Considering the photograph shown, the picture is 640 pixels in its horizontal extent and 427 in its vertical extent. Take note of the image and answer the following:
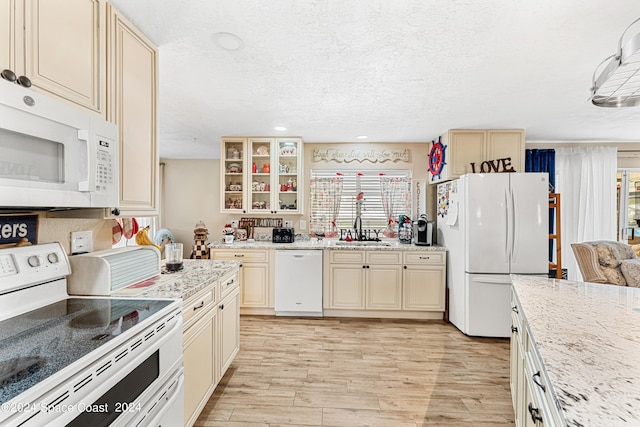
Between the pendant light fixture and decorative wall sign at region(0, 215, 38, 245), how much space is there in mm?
2454

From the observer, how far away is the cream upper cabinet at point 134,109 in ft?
4.83

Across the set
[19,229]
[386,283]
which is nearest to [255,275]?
[386,283]

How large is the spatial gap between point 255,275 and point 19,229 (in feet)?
8.38

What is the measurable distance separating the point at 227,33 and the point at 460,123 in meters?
2.63

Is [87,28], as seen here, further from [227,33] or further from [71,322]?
[71,322]

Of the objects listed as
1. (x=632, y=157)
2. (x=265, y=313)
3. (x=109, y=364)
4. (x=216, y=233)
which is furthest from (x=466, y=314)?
(x=216, y=233)

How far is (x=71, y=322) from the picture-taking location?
1.09m

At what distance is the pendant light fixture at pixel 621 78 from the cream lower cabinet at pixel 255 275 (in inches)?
126

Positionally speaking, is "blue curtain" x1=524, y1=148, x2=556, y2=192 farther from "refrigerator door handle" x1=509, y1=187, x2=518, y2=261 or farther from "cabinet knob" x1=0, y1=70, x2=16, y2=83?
"cabinet knob" x1=0, y1=70, x2=16, y2=83

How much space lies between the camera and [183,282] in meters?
1.74

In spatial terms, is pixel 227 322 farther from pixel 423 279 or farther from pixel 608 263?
pixel 608 263

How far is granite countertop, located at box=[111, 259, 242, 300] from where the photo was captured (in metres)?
1.50

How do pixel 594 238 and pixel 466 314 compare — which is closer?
pixel 466 314

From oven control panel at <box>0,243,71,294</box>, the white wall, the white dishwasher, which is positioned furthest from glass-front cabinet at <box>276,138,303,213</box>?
oven control panel at <box>0,243,71,294</box>
